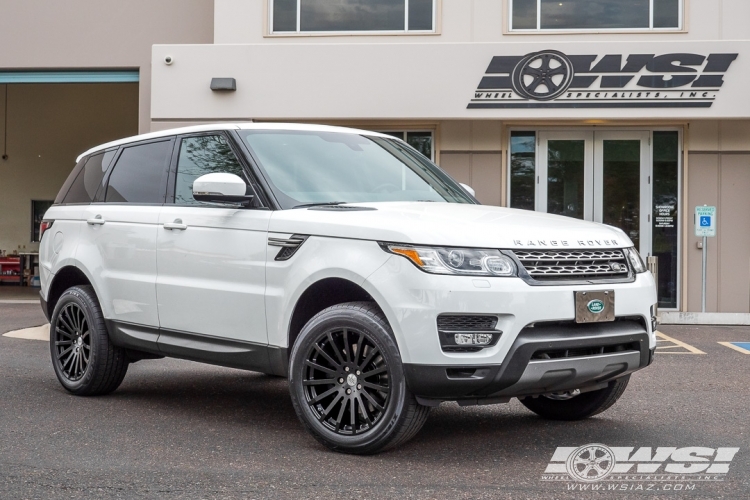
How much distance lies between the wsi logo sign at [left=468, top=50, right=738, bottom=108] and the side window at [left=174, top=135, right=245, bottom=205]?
955cm

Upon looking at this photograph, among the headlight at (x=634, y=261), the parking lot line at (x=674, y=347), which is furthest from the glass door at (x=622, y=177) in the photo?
the headlight at (x=634, y=261)

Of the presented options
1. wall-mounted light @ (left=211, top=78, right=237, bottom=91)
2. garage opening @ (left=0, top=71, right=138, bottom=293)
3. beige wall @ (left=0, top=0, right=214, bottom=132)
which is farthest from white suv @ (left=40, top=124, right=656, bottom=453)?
garage opening @ (left=0, top=71, right=138, bottom=293)

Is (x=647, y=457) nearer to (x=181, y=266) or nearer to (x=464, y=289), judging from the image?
(x=464, y=289)

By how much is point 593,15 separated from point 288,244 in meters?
11.8

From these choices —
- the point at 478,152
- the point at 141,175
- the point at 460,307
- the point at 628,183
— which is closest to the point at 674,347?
the point at 628,183

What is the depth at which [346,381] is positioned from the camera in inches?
196

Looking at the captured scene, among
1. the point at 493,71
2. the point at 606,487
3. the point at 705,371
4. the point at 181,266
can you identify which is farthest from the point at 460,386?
the point at 493,71

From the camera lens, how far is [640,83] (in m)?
14.9

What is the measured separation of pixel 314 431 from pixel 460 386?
35.7 inches

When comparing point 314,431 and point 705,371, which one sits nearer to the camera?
point 314,431

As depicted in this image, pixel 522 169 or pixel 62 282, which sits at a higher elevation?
pixel 522 169

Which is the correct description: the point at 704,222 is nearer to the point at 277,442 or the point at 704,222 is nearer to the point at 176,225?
the point at 176,225

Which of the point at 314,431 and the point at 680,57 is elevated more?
the point at 680,57

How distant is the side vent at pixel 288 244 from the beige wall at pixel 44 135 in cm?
2209
